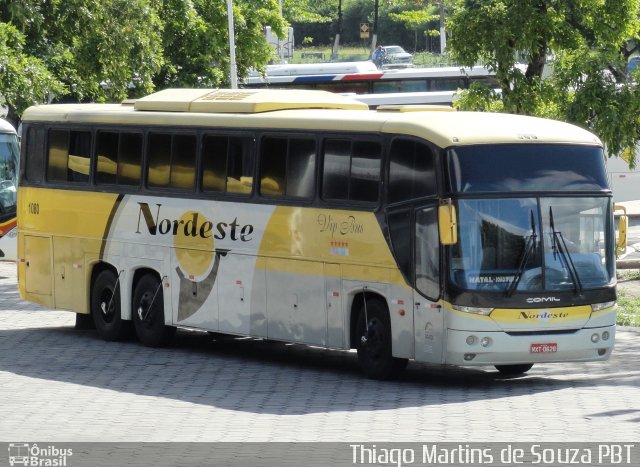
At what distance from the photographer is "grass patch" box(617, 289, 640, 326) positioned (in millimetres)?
22789

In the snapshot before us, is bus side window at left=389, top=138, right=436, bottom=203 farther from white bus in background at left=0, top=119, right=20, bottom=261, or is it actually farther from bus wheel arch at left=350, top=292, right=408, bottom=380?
white bus in background at left=0, top=119, right=20, bottom=261

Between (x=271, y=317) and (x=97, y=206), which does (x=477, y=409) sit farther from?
(x=97, y=206)

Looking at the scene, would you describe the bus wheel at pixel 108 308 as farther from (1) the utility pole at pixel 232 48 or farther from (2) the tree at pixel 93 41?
(1) the utility pole at pixel 232 48

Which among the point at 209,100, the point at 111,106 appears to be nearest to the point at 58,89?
the point at 111,106

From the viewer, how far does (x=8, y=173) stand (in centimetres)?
3105

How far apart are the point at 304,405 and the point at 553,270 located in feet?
10.2

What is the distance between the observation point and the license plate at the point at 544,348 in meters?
15.8

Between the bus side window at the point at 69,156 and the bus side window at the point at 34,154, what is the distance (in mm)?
180

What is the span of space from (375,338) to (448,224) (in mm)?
1842

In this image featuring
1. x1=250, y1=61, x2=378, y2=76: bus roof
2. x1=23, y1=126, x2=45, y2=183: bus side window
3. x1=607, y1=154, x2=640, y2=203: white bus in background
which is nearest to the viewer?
x1=23, y1=126, x2=45, y2=183: bus side window

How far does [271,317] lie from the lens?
18.0m

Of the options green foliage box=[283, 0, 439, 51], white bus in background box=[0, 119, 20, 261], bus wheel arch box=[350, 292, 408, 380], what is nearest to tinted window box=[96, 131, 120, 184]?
bus wheel arch box=[350, 292, 408, 380]

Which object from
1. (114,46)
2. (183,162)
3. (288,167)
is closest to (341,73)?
(114,46)

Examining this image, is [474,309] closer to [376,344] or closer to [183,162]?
[376,344]
